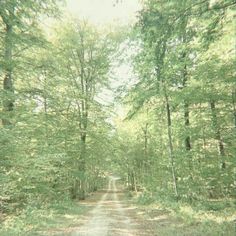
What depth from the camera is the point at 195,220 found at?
41.6 feet

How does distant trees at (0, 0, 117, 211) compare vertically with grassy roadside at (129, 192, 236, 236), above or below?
above

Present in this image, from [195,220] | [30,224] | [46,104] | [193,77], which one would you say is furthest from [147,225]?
[193,77]

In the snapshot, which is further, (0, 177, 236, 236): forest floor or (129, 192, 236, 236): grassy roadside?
(0, 177, 236, 236): forest floor

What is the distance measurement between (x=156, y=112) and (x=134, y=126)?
18.7 meters

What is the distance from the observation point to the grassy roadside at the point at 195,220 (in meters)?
10.4

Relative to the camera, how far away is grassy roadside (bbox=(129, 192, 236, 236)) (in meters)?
10.4

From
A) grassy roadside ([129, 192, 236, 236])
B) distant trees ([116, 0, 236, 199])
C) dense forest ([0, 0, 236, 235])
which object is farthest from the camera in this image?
grassy roadside ([129, 192, 236, 236])

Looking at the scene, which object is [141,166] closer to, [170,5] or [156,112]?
[156,112]

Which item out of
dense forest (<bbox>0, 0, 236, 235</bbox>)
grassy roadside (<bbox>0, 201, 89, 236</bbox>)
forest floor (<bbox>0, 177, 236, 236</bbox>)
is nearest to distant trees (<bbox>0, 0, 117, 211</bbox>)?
dense forest (<bbox>0, 0, 236, 235</bbox>)

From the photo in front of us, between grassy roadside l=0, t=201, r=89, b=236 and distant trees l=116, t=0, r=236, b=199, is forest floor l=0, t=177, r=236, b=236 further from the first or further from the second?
distant trees l=116, t=0, r=236, b=199

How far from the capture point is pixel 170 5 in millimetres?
8070

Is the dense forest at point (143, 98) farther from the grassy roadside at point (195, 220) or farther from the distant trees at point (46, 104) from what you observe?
the grassy roadside at point (195, 220)

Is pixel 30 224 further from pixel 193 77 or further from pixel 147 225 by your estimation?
pixel 193 77

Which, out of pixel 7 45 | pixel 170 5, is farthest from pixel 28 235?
pixel 170 5
